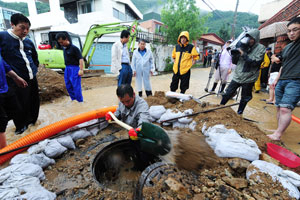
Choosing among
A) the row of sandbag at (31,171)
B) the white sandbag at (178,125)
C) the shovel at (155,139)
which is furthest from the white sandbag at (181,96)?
the row of sandbag at (31,171)

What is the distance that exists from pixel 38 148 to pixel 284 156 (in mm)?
2887

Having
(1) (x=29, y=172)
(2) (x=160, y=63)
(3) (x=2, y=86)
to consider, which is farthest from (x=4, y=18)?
(1) (x=29, y=172)

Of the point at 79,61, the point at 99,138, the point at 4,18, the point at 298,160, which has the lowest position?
the point at 99,138

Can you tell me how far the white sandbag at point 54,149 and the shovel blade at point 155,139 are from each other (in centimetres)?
112

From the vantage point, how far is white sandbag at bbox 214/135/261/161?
1.54 metres

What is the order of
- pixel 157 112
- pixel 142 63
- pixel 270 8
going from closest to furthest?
pixel 157 112, pixel 142 63, pixel 270 8

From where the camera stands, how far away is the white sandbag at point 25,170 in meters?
1.36

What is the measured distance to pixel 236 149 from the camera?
157 cm

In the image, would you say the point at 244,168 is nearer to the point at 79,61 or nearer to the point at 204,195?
the point at 204,195

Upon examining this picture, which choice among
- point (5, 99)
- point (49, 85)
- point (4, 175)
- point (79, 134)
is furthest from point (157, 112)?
point (49, 85)

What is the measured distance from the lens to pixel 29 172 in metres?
1.41

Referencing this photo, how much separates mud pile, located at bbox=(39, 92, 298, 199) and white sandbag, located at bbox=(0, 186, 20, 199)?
347 mm

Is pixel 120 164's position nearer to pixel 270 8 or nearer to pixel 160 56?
pixel 160 56

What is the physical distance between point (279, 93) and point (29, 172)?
134 inches
